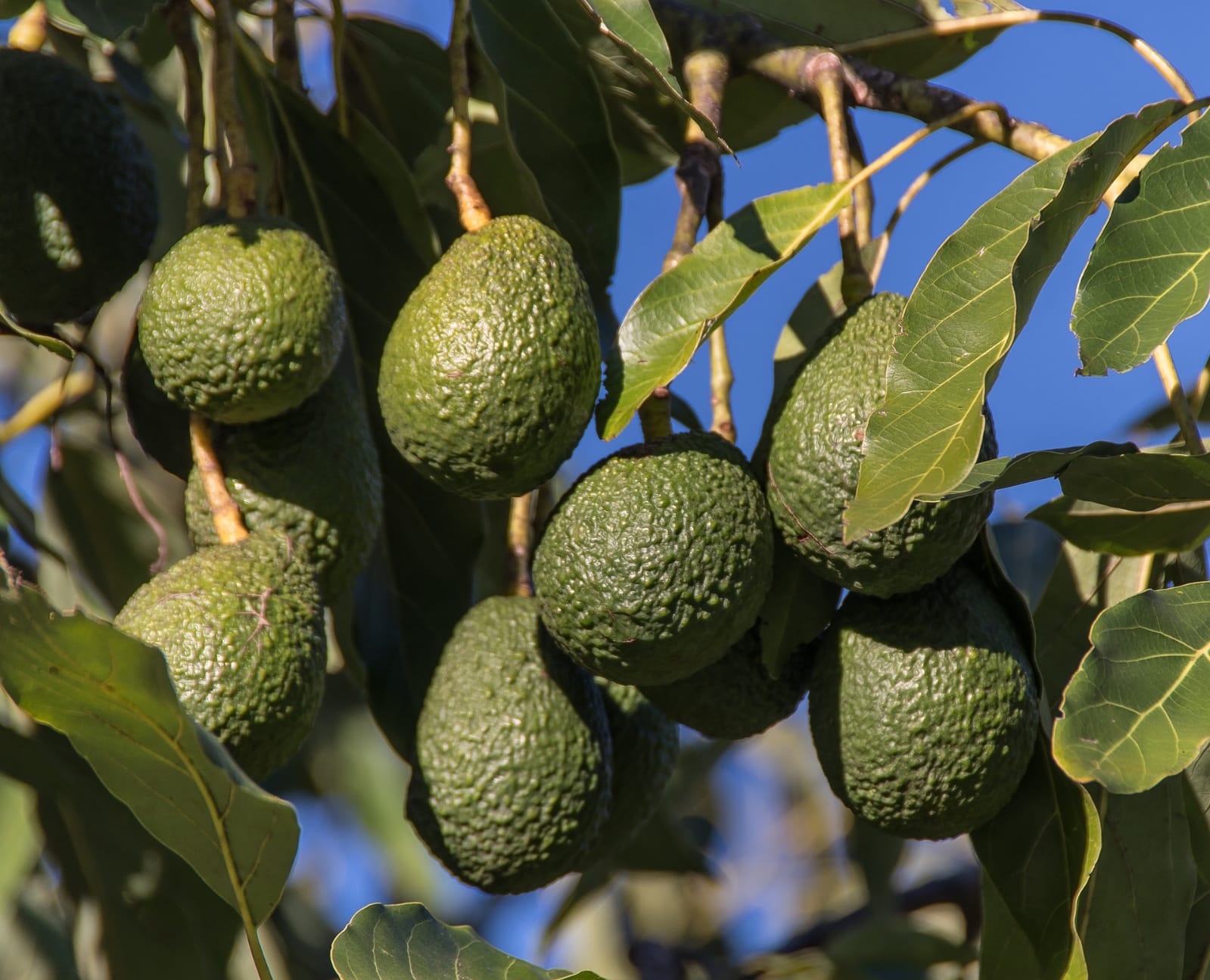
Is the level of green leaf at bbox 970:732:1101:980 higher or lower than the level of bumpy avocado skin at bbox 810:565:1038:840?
lower

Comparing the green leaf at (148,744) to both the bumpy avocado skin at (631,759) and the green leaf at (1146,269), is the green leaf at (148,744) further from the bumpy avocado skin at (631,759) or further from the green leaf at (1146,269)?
the green leaf at (1146,269)

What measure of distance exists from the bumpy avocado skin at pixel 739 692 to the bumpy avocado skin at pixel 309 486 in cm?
39

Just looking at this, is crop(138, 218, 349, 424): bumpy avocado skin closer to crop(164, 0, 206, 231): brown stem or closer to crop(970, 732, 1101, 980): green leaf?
crop(164, 0, 206, 231): brown stem

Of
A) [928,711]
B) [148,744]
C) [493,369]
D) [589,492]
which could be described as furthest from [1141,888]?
[148,744]

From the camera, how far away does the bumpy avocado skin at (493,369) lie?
134 centimetres

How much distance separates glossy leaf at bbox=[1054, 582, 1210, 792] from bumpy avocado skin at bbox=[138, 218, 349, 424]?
0.82m

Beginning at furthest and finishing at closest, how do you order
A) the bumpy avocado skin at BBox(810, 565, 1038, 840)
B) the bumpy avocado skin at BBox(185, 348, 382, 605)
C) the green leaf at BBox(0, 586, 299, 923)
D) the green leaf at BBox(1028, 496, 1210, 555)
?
the green leaf at BBox(1028, 496, 1210, 555), the bumpy avocado skin at BBox(185, 348, 382, 605), the bumpy avocado skin at BBox(810, 565, 1038, 840), the green leaf at BBox(0, 586, 299, 923)

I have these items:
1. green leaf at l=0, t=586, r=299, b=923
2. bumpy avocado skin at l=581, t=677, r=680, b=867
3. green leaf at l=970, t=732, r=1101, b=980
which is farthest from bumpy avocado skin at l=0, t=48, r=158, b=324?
green leaf at l=970, t=732, r=1101, b=980

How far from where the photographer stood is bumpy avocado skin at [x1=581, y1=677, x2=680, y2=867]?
1640mm

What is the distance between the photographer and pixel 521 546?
170 cm

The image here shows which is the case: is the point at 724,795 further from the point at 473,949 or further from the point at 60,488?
the point at 473,949

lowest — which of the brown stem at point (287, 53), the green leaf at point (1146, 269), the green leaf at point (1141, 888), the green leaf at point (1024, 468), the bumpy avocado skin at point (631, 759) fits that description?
the green leaf at point (1141, 888)

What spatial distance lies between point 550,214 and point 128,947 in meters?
Result: 1.20

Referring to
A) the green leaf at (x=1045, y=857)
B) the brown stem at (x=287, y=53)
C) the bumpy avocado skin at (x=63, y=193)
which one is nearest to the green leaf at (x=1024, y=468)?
the green leaf at (x=1045, y=857)
